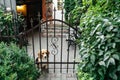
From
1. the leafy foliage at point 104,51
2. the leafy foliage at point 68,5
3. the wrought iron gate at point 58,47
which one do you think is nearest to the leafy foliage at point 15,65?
the wrought iron gate at point 58,47

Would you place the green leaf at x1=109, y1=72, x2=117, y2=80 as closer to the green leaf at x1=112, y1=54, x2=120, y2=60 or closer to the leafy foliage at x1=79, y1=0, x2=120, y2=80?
the leafy foliage at x1=79, y1=0, x2=120, y2=80

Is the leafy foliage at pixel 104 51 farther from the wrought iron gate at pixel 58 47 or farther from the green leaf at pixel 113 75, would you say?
the wrought iron gate at pixel 58 47

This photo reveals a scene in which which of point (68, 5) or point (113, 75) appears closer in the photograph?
point (113, 75)

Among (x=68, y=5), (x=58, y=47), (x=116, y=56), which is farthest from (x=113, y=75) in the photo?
(x=68, y=5)

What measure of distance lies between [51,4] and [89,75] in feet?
19.3

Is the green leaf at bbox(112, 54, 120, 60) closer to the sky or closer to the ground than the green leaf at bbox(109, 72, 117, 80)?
closer to the sky

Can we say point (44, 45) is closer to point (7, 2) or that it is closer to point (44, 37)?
point (44, 37)

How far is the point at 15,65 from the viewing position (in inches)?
147

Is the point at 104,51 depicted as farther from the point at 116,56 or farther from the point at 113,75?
the point at 113,75

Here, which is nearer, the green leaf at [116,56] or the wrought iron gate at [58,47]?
the green leaf at [116,56]

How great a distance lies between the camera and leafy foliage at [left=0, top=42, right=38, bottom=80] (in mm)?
3533

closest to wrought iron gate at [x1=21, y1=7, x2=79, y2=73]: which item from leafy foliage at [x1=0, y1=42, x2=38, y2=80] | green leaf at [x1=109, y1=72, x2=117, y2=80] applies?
leafy foliage at [x1=0, y1=42, x2=38, y2=80]

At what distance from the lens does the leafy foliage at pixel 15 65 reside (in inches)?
139

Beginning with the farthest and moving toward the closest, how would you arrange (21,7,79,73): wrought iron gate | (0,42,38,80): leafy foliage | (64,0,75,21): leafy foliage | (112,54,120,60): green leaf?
(64,0,75,21): leafy foliage < (21,7,79,73): wrought iron gate < (0,42,38,80): leafy foliage < (112,54,120,60): green leaf
